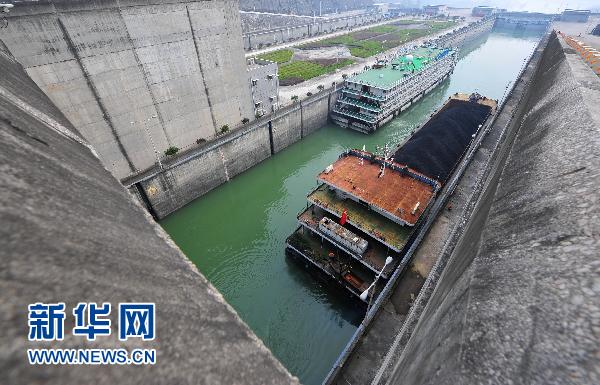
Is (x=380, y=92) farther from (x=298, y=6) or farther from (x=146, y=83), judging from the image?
(x=298, y=6)

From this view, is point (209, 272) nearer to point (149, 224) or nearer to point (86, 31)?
point (149, 224)

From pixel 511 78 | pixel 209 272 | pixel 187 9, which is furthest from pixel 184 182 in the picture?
pixel 511 78

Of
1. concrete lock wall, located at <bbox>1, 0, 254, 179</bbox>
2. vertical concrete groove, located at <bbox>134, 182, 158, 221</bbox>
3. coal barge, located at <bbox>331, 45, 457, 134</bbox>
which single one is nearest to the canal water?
coal barge, located at <bbox>331, 45, 457, 134</bbox>

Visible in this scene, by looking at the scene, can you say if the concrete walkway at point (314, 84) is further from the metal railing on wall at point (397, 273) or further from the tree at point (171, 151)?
the metal railing on wall at point (397, 273)

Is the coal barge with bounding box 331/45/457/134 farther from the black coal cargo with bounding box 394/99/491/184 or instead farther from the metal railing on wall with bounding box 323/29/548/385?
the metal railing on wall with bounding box 323/29/548/385

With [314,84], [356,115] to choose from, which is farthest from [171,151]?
[314,84]

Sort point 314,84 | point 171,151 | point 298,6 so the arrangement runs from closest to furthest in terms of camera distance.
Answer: point 171,151 → point 314,84 → point 298,6
